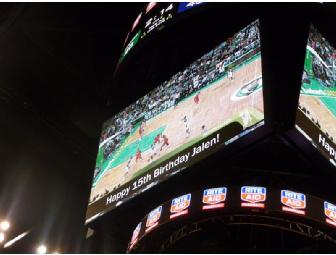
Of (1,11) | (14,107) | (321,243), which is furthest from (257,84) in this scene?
(14,107)

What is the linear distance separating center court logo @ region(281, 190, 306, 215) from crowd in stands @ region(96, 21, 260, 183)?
188cm

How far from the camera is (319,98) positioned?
22.9ft

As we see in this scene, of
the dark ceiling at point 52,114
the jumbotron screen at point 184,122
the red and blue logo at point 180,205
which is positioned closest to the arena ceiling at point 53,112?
the dark ceiling at point 52,114

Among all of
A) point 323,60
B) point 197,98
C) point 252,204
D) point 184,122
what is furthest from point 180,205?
point 323,60

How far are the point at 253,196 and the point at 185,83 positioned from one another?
2352 millimetres

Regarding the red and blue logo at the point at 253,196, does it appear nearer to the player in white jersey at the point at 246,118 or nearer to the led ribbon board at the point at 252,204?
the led ribbon board at the point at 252,204

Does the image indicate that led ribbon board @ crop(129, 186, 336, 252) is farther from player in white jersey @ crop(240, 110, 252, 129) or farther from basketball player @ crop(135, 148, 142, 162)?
basketball player @ crop(135, 148, 142, 162)

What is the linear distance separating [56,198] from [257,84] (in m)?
6.25

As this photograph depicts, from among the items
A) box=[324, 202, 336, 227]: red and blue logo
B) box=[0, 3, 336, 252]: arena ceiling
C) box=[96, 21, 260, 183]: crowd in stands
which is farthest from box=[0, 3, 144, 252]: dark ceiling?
box=[324, 202, 336, 227]: red and blue logo

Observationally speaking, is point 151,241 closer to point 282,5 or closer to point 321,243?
point 321,243

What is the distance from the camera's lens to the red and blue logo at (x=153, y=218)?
7.00 meters

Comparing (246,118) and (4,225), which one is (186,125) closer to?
(246,118)

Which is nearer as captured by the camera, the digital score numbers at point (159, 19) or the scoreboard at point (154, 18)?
the scoreboard at point (154, 18)

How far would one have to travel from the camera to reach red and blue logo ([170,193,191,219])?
679 centimetres
